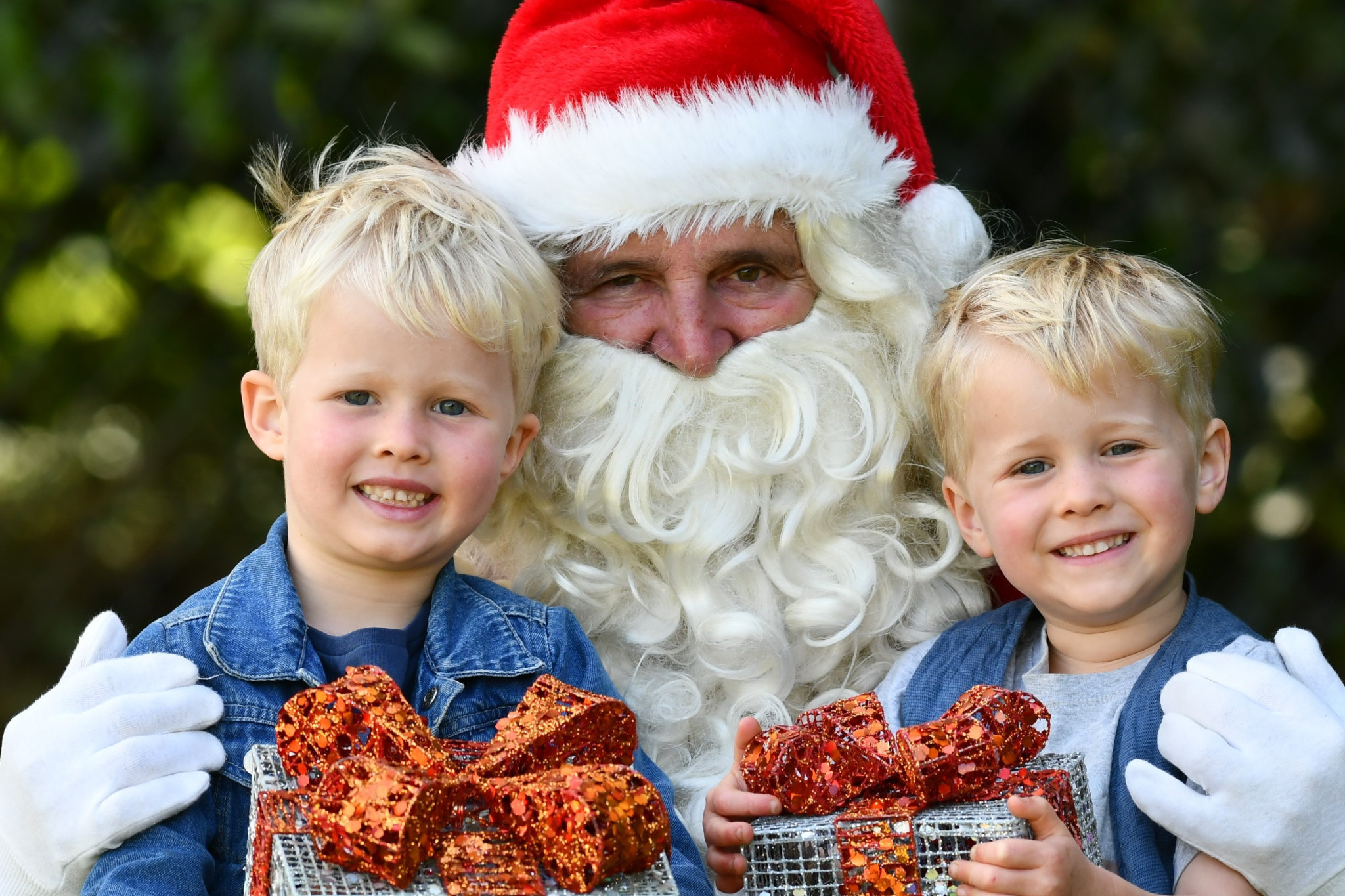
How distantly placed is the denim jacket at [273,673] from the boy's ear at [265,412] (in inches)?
4.4

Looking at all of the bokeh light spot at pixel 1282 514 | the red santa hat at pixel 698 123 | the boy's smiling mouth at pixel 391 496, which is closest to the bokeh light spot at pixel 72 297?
the red santa hat at pixel 698 123

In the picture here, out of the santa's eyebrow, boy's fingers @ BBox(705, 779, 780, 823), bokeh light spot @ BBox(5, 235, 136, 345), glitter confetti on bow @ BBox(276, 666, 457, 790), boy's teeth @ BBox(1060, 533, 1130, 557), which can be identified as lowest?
boy's fingers @ BBox(705, 779, 780, 823)

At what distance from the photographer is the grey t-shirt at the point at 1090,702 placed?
1679mm

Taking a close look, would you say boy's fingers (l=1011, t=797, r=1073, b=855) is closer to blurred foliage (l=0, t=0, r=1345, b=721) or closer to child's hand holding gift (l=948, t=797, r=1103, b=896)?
child's hand holding gift (l=948, t=797, r=1103, b=896)

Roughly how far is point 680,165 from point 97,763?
1.04 m

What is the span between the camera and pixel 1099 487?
66.2 inches

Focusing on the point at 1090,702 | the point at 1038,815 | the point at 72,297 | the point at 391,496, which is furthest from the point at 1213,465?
the point at 72,297

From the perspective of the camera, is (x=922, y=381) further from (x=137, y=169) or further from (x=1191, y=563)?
(x=137, y=169)

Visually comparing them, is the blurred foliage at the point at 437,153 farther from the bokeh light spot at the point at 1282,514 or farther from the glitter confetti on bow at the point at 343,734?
the glitter confetti on bow at the point at 343,734

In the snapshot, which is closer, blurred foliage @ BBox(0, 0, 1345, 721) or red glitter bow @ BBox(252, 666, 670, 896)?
red glitter bow @ BBox(252, 666, 670, 896)

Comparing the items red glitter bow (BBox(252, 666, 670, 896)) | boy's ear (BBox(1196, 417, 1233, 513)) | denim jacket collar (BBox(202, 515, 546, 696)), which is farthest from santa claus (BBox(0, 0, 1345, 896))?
red glitter bow (BBox(252, 666, 670, 896))

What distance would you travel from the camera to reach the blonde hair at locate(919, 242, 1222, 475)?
1706 millimetres

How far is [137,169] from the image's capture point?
3.44 m

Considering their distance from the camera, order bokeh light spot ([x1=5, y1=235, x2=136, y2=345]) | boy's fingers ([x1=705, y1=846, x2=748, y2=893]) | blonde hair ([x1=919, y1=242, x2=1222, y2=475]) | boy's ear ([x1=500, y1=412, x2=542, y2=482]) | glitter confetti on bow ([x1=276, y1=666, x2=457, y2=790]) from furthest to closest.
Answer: bokeh light spot ([x1=5, y1=235, x2=136, y2=345]) → boy's ear ([x1=500, y1=412, x2=542, y2=482]) → blonde hair ([x1=919, y1=242, x2=1222, y2=475]) → boy's fingers ([x1=705, y1=846, x2=748, y2=893]) → glitter confetti on bow ([x1=276, y1=666, x2=457, y2=790])
